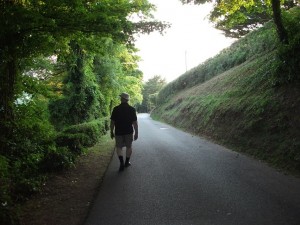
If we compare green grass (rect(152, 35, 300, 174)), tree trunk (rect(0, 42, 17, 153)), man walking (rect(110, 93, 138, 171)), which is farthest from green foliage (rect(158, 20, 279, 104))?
tree trunk (rect(0, 42, 17, 153))

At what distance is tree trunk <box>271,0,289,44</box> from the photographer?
39.9 feet

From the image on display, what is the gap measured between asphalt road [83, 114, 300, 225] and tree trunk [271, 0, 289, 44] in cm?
558

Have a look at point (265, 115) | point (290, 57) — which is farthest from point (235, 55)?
point (265, 115)

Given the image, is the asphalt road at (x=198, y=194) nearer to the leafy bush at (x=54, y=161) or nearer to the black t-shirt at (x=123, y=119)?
the black t-shirt at (x=123, y=119)

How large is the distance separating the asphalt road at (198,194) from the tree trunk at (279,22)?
558cm

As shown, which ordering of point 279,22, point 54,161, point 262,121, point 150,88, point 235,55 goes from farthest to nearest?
point 150,88 < point 235,55 < point 279,22 < point 262,121 < point 54,161

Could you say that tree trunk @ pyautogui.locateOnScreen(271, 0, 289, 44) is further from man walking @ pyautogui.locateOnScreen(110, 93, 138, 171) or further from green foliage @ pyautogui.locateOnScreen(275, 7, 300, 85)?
man walking @ pyautogui.locateOnScreen(110, 93, 138, 171)

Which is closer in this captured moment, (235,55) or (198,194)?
(198,194)

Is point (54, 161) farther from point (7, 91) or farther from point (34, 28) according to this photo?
point (34, 28)

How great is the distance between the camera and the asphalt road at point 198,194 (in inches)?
197

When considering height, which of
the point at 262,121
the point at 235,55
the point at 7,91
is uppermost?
the point at 235,55

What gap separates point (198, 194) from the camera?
6.24 metres

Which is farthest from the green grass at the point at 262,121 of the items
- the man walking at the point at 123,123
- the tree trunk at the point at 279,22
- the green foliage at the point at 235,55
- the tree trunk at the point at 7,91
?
the tree trunk at the point at 7,91

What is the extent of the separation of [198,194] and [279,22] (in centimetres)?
897
